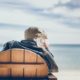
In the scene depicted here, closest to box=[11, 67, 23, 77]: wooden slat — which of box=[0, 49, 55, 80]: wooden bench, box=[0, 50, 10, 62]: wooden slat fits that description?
box=[0, 49, 55, 80]: wooden bench

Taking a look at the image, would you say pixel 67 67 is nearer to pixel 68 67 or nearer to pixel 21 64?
pixel 68 67

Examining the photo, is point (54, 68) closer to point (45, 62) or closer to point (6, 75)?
point (45, 62)

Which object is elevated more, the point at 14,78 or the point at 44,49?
the point at 44,49

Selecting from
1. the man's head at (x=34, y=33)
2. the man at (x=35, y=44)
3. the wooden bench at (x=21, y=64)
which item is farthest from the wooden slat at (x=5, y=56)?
the man's head at (x=34, y=33)

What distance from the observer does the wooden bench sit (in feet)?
12.7

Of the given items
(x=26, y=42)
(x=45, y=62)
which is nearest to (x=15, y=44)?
(x=26, y=42)

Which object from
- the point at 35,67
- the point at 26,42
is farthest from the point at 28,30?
the point at 35,67

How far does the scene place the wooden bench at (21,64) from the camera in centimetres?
388

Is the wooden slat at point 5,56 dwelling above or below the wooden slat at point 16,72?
above

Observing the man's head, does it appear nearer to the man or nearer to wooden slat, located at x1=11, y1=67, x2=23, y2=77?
the man

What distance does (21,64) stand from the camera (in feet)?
12.8

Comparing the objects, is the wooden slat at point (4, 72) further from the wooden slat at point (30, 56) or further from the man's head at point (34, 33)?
the man's head at point (34, 33)

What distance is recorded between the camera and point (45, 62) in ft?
13.0

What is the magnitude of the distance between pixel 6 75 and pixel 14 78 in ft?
0.31
